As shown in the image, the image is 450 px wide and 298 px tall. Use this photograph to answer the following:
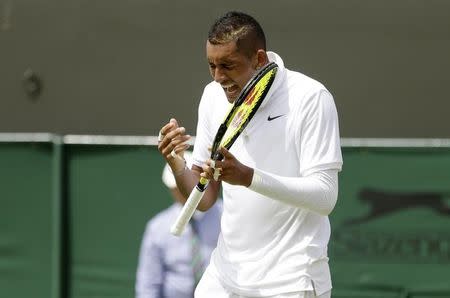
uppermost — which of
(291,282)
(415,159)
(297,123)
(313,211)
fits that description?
(415,159)

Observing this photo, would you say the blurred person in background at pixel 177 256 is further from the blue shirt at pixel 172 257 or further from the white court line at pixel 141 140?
the white court line at pixel 141 140

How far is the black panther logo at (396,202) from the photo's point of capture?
25.4 feet

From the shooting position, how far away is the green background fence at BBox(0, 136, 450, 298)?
7730 mm

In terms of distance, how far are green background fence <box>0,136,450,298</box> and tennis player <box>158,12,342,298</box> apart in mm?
3571

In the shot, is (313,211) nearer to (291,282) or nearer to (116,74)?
(291,282)

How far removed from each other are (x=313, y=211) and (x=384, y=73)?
445cm

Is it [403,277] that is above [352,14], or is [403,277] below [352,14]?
below

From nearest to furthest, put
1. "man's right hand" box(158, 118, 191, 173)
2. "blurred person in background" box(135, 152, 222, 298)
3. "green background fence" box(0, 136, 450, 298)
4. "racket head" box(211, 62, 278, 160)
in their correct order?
"racket head" box(211, 62, 278, 160) → "man's right hand" box(158, 118, 191, 173) → "blurred person in background" box(135, 152, 222, 298) → "green background fence" box(0, 136, 450, 298)

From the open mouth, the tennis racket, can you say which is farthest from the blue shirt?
the tennis racket

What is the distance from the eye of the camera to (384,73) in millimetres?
8359

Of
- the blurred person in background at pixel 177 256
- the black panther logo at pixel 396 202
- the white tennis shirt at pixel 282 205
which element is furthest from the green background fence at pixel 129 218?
the white tennis shirt at pixel 282 205

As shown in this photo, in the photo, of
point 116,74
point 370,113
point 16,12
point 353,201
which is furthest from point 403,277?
point 16,12

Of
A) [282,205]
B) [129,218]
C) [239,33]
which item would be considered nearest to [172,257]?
[129,218]

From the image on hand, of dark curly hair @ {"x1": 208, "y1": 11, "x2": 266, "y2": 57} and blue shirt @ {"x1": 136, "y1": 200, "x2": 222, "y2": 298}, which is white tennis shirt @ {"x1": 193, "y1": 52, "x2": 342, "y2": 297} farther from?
blue shirt @ {"x1": 136, "y1": 200, "x2": 222, "y2": 298}
